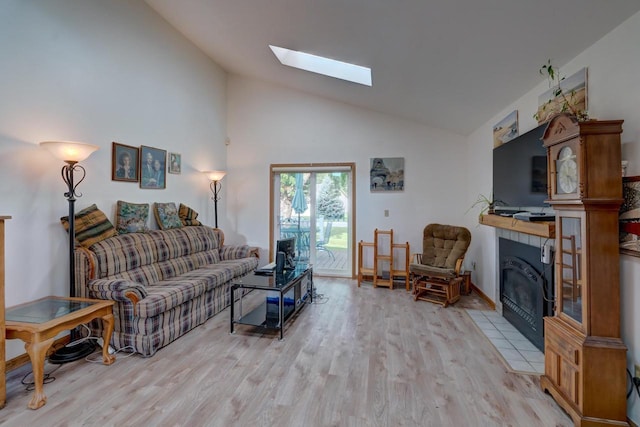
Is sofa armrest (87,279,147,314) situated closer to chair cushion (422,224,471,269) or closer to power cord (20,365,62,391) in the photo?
power cord (20,365,62,391)

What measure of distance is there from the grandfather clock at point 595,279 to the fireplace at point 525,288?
748mm

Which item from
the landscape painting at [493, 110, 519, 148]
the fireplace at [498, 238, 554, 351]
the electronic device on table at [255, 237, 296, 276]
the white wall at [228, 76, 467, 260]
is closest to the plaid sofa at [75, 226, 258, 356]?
the electronic device on table at [255, 237, 296, 276]

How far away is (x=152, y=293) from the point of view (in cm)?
267

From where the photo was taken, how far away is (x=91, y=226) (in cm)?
282

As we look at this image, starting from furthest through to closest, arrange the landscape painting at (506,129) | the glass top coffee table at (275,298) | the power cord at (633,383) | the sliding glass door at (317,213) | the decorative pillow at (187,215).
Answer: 1. the sliding glass door at (317,213)
2. the decorative pillow at (187,215)
3. the landscape painting at (506,129)
4. the glass top coffee table at (275,298)
5. the power cord at (633,383)

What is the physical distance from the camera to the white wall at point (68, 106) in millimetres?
2334

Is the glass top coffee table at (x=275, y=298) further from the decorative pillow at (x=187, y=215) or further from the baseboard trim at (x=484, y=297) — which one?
the baseboard trim at (x=484, y=297)

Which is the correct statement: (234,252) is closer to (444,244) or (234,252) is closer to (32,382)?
(32,382)

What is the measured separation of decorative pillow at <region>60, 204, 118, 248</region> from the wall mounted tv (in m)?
4.05

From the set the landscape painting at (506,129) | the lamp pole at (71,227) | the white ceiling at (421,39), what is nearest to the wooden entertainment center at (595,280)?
the white ceiling at (421,39)

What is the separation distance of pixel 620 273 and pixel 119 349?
12.3 ft

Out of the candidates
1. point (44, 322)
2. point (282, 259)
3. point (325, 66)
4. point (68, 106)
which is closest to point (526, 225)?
point (282, 259)

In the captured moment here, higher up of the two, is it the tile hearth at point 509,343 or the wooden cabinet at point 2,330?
the wooden cabinet at point 2,330

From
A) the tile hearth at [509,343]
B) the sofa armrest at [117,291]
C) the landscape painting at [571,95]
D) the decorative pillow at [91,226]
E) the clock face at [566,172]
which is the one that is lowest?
the tile hearth at [509,343]
